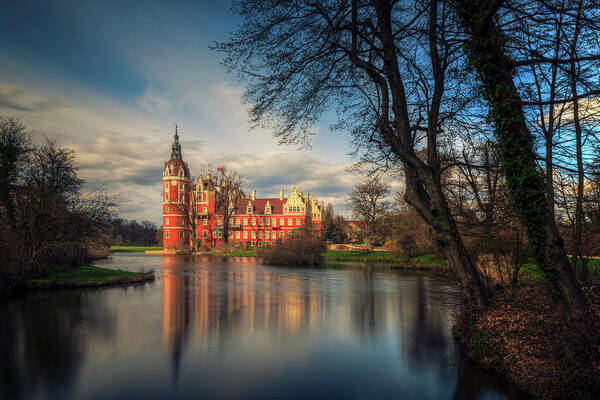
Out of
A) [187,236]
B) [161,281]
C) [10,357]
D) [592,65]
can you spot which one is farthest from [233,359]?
[187,236]

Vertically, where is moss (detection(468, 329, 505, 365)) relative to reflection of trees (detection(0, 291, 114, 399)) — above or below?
above

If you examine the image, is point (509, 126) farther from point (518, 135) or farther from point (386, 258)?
point (386, 258)

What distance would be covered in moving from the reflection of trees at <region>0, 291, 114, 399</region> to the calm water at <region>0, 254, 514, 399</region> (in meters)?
0.03

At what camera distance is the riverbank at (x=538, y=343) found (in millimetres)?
4594

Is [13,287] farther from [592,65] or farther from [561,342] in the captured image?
[592,65]

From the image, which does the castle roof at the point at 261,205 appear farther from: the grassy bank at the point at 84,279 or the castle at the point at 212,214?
the grassy bank at the point at 84,279

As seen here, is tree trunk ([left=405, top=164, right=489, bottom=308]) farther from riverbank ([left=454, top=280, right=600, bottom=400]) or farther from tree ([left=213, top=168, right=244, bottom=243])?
tree ([left=213, top=168, right=244, bottom=243])

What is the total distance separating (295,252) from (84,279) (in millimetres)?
21187

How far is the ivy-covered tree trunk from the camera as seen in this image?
5449 millimetres

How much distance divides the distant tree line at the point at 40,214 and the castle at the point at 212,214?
32488 millimetres

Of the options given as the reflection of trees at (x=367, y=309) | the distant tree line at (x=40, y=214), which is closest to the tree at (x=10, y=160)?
the distant tree line at (x=40, y=214)

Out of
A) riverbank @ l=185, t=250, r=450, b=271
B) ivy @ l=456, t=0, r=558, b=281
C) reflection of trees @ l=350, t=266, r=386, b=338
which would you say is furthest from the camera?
riverbank @ l=185, t=250, r=450, b=271

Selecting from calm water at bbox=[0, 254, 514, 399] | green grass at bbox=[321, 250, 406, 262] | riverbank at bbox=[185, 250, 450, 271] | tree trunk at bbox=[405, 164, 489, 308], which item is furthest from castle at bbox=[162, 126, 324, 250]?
tree trunk at bbox=[405, 164, 489, 308]

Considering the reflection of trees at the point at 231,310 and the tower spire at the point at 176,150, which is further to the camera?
the tower spire at the point at 176,150
